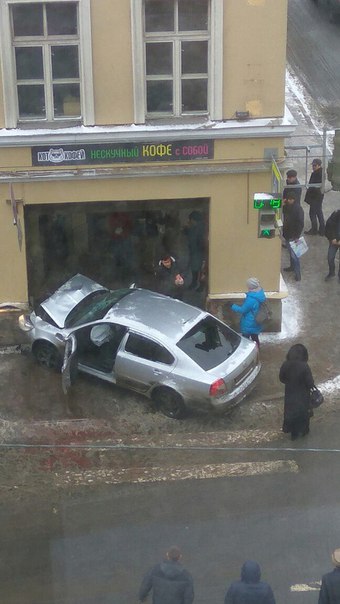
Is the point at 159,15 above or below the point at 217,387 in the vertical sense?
above

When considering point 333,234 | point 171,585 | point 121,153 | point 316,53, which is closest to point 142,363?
point 121,153

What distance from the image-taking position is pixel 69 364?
1230 centimetres

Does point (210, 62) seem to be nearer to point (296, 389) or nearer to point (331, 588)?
point (296, 389)

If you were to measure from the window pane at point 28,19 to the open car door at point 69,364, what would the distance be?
436 centimetres

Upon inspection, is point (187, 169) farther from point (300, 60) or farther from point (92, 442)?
point (300, 60)

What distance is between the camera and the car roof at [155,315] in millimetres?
12367

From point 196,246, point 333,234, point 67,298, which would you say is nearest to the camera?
point 67,298

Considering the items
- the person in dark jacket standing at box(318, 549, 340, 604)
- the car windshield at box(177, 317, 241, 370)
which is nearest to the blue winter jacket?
the car windshield at box(177, 317, 241, 370)

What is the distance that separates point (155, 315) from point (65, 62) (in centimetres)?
389

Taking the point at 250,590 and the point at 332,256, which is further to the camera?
the point at 332,256

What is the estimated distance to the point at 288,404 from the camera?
11.7 metres

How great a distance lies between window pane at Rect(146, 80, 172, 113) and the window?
351 cm

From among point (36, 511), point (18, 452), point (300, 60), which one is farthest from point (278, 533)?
point (300, 60)

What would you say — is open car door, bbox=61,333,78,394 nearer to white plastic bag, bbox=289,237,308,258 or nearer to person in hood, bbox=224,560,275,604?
white plastic bag, bbox=289,237,308,258
